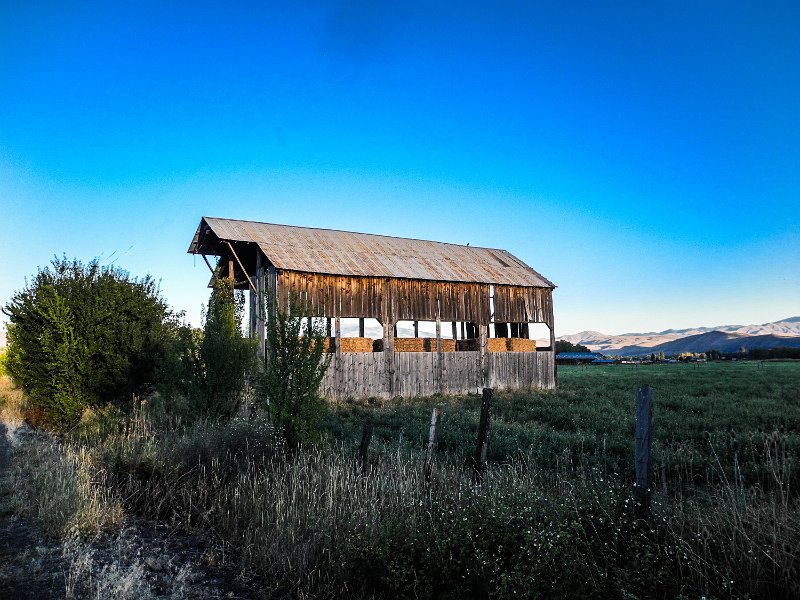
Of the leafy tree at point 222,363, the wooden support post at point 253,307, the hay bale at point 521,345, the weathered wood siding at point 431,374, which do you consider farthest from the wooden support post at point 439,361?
→ the leafy tree at point 222,363

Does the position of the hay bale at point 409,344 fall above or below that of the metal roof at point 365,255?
below

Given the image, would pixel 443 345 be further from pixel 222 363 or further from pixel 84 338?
pixel 84 338

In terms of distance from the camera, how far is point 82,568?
580cm

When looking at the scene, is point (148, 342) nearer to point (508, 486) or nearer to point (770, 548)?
point (508, 486)

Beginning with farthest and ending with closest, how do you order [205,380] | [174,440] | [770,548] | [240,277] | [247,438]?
[240,277] → [205,380] → [174,440] → [247,438] → [770,548]

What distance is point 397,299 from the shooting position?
23.8m

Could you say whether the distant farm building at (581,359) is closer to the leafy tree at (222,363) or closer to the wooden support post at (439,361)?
the wooden support post at (439,361)

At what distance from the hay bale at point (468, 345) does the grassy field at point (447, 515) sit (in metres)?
13.5

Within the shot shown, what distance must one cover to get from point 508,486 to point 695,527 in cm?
202

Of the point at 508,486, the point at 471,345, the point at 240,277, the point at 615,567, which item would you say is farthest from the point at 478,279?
the point at 615,567

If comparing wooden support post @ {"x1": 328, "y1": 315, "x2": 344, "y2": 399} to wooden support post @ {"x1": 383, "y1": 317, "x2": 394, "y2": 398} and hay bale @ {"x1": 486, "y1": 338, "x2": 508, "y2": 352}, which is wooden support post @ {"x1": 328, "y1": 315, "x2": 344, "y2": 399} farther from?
hay bale @ {"x1": 486, "y1": 338, "x2": 508, "y2": 352}

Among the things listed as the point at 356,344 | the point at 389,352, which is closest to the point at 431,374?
the point at 389,352

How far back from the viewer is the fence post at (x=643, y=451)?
5781 millimetres

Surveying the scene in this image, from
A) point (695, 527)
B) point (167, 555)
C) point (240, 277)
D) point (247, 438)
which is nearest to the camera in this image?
point (695, 527)
